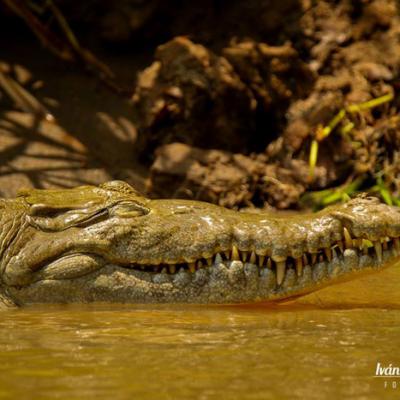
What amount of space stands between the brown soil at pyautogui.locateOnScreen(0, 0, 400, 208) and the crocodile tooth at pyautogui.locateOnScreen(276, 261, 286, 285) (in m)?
3.61

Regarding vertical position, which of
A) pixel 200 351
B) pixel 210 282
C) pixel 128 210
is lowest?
pixel 200 351

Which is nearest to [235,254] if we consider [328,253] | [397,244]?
[328,253]

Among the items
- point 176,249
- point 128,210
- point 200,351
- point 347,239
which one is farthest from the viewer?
point 128,210

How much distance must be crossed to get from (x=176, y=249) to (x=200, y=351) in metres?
1.28

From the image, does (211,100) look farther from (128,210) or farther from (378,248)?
(378,248)

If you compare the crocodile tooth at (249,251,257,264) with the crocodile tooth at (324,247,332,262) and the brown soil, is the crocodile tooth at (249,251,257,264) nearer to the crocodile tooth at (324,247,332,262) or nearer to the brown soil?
the crocodile tooth at (324,247,332,262)

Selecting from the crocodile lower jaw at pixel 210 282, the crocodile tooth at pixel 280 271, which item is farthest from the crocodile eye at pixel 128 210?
the crocodile tooth at pixel 280 271

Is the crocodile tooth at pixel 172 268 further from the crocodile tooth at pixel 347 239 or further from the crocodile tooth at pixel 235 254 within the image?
the crocodile tooth at pixel 347 239

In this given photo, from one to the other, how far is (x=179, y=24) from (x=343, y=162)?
2998 millimetres

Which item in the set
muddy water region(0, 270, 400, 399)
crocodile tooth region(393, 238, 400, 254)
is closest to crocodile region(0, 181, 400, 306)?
crocodile tooth region(393, 238, 400, 254)

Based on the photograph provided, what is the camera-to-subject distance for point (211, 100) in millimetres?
8875

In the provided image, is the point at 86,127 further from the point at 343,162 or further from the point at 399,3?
the point at 399,3

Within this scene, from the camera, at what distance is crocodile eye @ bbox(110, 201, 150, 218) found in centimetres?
482

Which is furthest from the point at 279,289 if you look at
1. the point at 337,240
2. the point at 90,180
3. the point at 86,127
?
the point at 86,127
